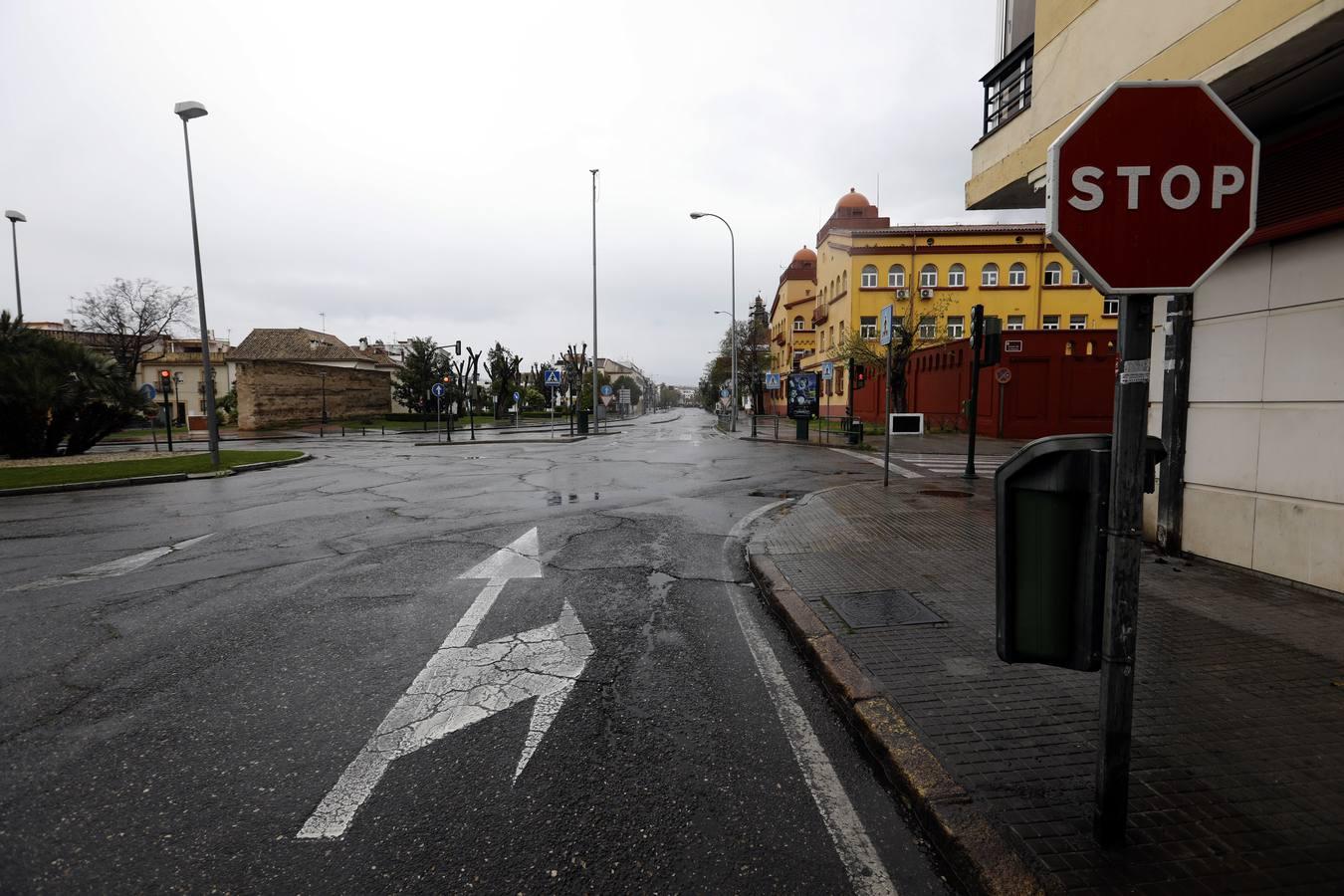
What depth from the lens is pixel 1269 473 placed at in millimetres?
5352

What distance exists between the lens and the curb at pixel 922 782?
83.6 inches

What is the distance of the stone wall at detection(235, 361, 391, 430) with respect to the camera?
1794 inches

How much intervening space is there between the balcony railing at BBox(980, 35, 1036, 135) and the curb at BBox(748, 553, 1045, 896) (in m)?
7.51

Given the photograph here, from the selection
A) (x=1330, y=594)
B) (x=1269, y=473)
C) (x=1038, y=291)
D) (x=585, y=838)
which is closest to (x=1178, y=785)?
(x=585, y=838)

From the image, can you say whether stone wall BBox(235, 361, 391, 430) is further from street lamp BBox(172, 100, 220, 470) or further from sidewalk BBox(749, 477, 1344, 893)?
sidewalk BBox(749, 477, 1344, 893)

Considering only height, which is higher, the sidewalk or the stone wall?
the stone wall

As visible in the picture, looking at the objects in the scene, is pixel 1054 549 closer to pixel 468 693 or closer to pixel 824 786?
pixel 824 786

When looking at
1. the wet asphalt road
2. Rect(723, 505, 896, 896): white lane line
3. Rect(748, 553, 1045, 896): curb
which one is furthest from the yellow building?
Rect(723, 505, 896, 896): white lane line

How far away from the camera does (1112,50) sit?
6.21 m

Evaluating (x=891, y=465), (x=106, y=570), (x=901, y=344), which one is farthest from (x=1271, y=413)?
(x=901, y=344)

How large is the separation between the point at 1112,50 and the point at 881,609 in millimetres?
5830

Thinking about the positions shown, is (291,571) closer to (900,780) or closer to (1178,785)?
(900,780)

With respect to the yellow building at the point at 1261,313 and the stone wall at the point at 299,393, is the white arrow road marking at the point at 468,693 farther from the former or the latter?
the stone wall at the point at 299,393

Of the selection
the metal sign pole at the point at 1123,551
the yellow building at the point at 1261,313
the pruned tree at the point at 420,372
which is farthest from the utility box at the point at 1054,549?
the pruned tree at the point at 420,372
